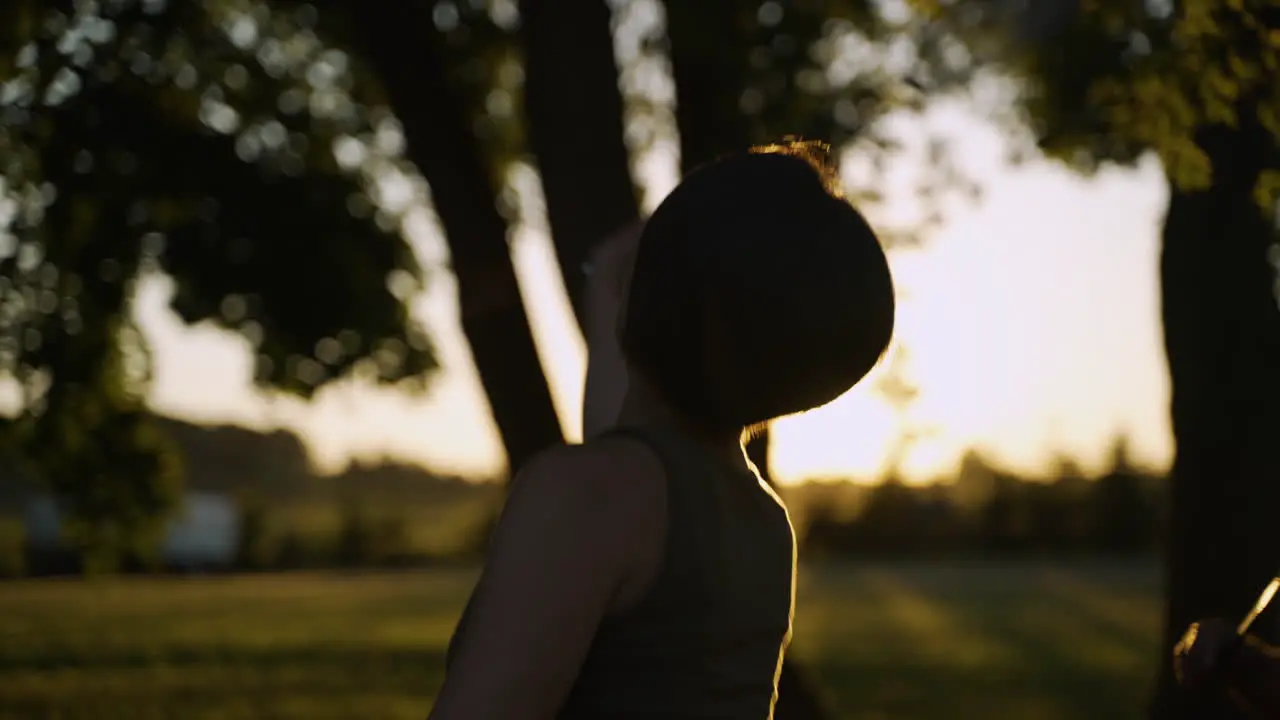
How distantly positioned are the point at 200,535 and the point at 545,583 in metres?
58.2

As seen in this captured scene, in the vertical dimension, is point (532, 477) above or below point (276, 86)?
above

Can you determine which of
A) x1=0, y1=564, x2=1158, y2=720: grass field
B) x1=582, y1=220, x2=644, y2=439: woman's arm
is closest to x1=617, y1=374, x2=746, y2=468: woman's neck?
x1=582, y1=220, x2=644, y2=439: woman's arm

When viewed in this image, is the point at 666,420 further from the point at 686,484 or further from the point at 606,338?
the point at 606,338

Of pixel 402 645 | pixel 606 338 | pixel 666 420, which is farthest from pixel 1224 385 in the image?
pixel 402 645

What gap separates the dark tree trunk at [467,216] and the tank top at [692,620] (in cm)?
351

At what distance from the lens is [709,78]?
646 cm

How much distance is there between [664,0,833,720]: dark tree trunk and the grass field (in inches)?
485

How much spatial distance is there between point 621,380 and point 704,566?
58 centimetres

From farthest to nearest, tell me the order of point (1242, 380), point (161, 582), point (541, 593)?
point (161, 582), point (1242, 380), point (541, 593)

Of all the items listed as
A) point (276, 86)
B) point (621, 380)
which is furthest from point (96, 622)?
point (621, 380)

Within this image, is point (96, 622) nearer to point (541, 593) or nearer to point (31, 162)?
point (31, 162)

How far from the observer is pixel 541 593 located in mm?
1354

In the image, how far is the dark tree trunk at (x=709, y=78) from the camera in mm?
6027

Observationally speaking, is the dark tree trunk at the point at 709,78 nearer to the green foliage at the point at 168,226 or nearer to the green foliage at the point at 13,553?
the green foliage at the point at 168,226
